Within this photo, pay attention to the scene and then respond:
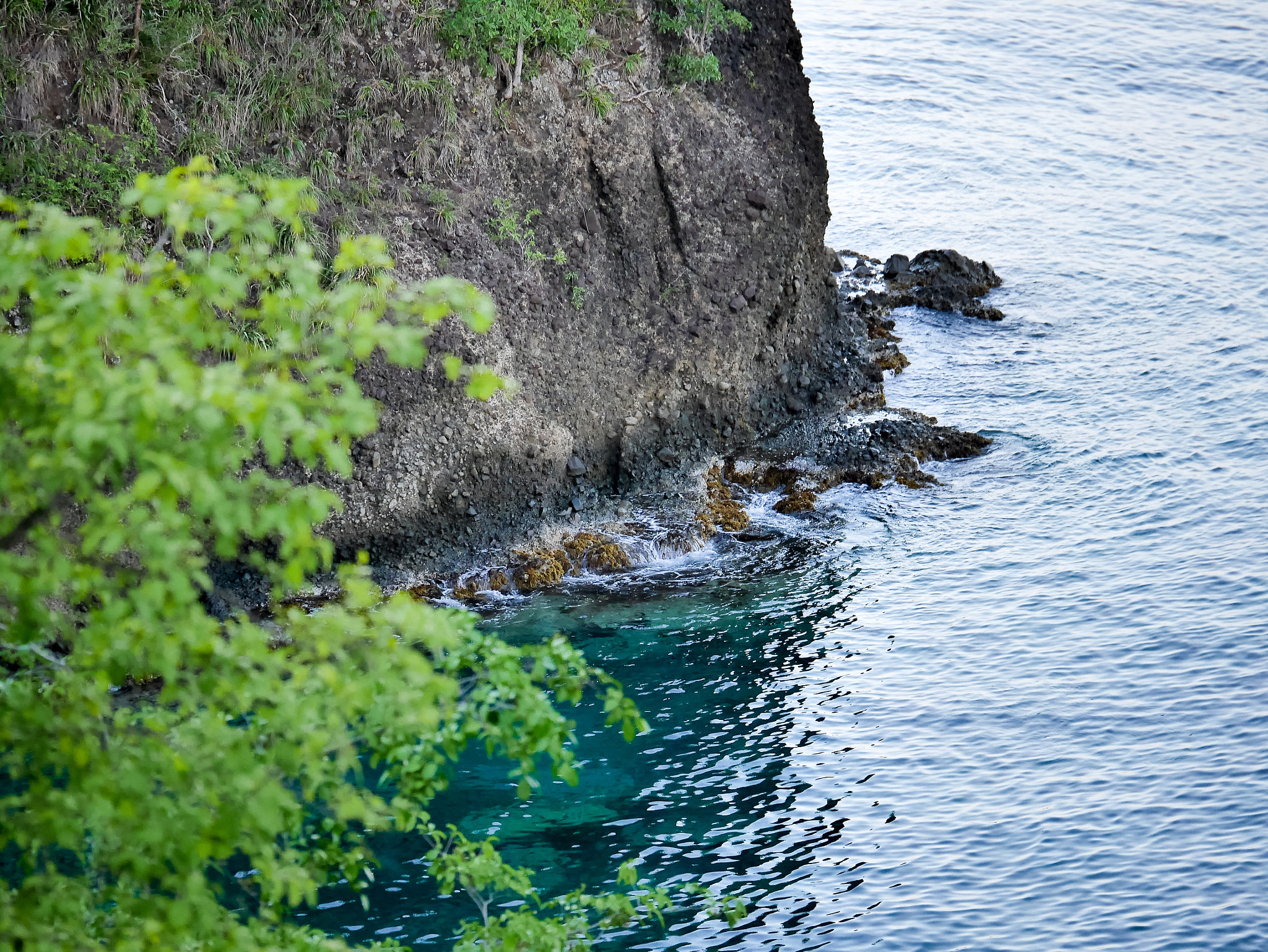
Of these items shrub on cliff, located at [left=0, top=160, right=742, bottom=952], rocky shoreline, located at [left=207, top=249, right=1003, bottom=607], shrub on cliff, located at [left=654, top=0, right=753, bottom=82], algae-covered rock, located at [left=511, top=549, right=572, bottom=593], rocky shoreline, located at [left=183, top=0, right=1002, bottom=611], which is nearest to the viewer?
shrub on cliff, located at [left=0, top=160, right=742, bottom=952]

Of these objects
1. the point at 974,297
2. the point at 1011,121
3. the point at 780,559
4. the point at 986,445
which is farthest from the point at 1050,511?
the point at 1011,121

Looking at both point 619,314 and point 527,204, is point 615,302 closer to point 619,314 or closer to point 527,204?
point 619,314

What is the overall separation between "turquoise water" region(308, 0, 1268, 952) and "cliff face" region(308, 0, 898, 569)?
2.77m

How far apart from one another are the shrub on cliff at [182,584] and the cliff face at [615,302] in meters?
15.6

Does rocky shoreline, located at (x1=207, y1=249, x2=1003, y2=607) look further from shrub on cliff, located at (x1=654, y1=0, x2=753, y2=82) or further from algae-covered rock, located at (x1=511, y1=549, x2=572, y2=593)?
shrub on cliff, located at (x1=654, y1=0, x2=753, y2=82)

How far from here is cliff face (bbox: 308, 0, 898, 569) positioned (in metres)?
23.3

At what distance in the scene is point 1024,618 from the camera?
21062 millimetres

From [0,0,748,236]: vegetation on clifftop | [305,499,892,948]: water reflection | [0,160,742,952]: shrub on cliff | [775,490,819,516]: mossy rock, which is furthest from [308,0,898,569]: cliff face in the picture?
[0,160,742,952]: shrub on cliff

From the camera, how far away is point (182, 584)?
588cm

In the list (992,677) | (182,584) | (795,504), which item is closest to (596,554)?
(795,504)

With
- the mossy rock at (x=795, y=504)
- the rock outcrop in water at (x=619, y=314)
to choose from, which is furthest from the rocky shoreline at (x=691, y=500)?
the rock outcrop in water at (x=619, y=314)

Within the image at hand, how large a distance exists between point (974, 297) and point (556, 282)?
1688 cm

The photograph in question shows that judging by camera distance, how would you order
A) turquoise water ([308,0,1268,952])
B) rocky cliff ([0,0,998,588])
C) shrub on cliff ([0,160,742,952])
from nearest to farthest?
shrub on cliff ([0,160,742,952]) < turquoise water ([308,0,1268,952]) < rocky cliff ([0,0,998,588])

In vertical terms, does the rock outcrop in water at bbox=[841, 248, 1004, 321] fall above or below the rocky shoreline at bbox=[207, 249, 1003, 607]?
above
